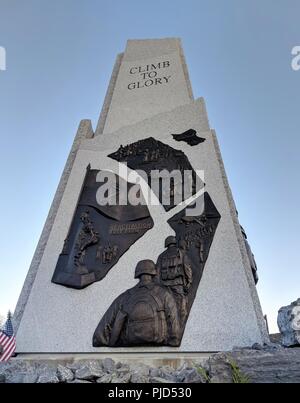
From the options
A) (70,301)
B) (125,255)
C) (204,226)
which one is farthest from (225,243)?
(70,301)

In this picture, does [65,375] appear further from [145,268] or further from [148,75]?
[148,75]

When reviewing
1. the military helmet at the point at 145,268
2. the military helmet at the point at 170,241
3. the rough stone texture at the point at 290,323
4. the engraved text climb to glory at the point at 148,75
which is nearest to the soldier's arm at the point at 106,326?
the military helmet at the point at 145,268

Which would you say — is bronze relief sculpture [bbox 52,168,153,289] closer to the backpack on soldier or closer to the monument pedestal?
the monument pedestal

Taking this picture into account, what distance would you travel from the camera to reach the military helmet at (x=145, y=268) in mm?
4648

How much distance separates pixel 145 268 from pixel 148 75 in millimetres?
4561

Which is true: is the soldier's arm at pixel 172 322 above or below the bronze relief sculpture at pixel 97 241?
below

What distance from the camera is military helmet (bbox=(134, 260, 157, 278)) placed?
4.65 meters

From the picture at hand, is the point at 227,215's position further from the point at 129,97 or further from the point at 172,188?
the point at 129,97

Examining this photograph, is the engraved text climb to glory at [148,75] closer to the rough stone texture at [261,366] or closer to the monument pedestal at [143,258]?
→ the monument pedestal at [143,258]

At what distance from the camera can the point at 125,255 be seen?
5.11 metres

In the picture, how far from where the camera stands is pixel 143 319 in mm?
4223

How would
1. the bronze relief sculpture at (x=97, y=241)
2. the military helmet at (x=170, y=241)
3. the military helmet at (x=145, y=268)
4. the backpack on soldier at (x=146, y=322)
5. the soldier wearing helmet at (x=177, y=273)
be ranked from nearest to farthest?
1. the backpack on soldier at (x=146, y=322)
2. the soldier wearing helmet at (x=177, y=273)
3. the military helmet at (x=145, y=268)
4. the military helmet at (x=170, y=241)
5. the bronze relief sculpture at (x=97, y=241)

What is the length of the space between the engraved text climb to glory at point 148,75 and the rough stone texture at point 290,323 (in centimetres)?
519

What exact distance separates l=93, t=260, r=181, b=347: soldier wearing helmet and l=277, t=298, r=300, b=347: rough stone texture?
1275 mm
